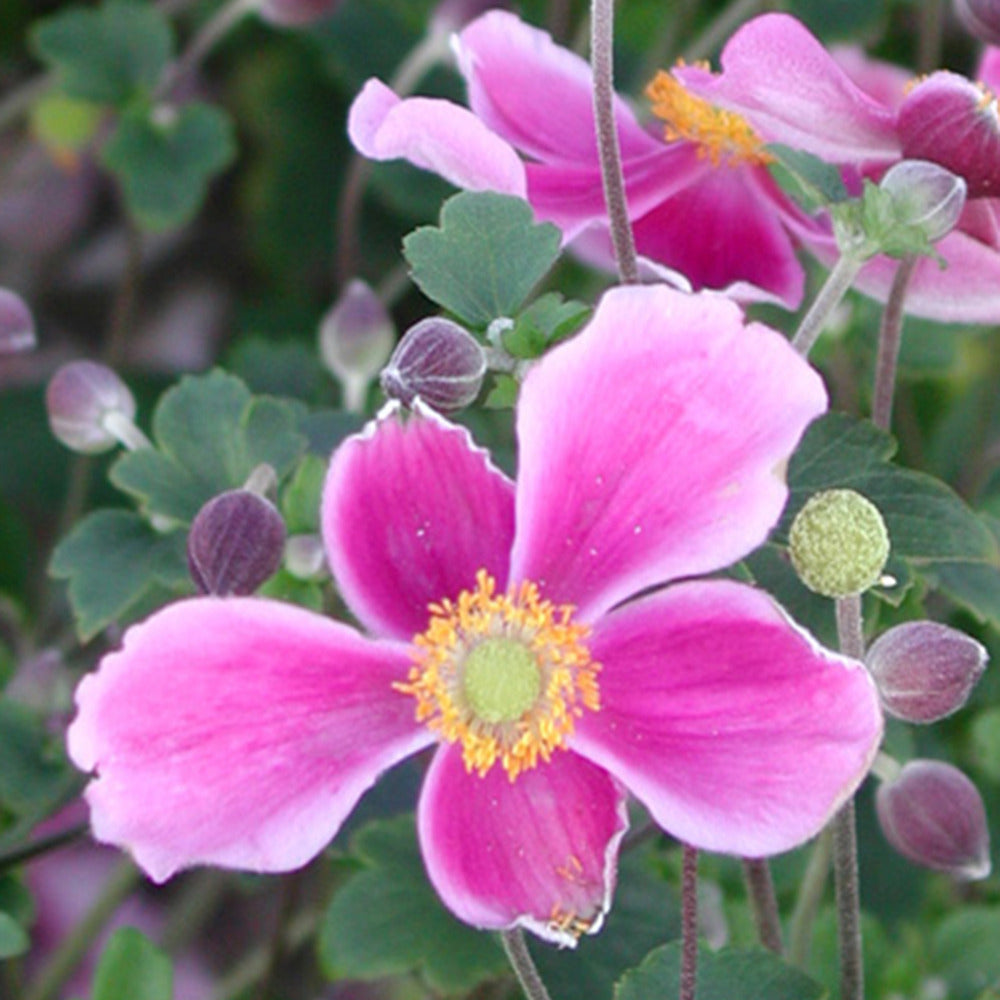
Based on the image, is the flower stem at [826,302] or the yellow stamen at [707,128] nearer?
the flower stem at [826,302]

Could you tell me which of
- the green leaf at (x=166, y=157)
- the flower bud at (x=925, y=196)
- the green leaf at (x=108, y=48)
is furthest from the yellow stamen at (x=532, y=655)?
the green leaf at (x=108, y=48)

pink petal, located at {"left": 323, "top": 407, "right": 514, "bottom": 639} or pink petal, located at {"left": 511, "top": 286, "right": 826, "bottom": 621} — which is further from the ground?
pink petal, located at {"left": 511, "top": 286, "right": 826, "bottom": 621}

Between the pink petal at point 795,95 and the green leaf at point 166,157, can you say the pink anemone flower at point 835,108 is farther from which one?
the green leaf at point 166,157

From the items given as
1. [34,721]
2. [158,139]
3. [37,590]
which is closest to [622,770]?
[34,721]

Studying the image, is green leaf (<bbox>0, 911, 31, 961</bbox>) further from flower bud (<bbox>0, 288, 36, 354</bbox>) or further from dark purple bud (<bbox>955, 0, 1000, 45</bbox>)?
dark purple bud (<bbox>955, 0, 1000, 45</bbox>)

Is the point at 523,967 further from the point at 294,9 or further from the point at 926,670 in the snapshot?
the point at 294,9

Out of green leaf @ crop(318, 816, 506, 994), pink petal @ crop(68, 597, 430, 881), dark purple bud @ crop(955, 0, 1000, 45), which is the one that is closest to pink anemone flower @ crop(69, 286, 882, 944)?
pink petal @ crop(68, 597, 430, 881)

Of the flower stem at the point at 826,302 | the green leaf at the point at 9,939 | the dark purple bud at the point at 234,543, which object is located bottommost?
the green leaf at the point at 9,939
